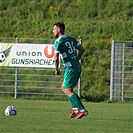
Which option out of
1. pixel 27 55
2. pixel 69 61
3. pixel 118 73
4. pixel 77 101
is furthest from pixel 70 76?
pixel 118 73

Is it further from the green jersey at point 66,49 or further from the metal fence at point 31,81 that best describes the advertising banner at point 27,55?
the green jersey at point 66,49

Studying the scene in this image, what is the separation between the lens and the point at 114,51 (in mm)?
22250

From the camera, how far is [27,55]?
2194cm

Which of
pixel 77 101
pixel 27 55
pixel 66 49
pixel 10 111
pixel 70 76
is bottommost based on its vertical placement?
pixel 10 111

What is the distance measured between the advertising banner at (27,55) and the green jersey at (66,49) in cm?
960

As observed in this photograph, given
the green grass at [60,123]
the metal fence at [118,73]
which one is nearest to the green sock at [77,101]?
the green grass at [60,123]

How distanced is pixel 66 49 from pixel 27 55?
1008 cm

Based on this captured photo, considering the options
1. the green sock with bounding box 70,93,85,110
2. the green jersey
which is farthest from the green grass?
the green jersey

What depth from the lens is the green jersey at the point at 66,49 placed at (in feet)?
39.1

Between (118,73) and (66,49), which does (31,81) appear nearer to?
(118,73)

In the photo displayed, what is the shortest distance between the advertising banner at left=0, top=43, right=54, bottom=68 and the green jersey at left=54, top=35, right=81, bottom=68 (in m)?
9.60

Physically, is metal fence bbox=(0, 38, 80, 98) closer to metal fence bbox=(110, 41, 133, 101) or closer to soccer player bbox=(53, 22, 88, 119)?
metal fence bbox=(110, 41, 133, 101)

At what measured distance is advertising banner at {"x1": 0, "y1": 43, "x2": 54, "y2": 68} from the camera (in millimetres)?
21719

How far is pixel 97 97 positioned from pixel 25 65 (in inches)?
112
